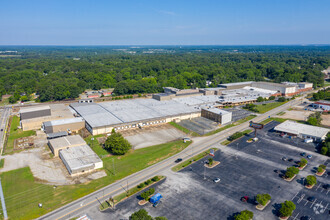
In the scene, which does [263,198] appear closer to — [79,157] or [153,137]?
[153,137]

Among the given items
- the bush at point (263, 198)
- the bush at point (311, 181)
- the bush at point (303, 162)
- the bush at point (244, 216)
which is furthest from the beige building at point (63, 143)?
the bush at point (303, 162)

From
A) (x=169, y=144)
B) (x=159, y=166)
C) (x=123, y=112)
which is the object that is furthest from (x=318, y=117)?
(x=123, y=112)

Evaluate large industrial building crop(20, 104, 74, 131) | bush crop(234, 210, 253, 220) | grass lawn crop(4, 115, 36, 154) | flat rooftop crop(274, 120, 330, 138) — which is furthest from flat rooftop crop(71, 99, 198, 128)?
bush crop(234, 210, 253, 220)

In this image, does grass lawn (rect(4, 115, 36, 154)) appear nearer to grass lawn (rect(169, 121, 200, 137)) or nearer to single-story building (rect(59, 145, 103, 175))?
single-story building (rect(59, 145, 103, 175))

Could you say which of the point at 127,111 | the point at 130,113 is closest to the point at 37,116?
the point at 127,111

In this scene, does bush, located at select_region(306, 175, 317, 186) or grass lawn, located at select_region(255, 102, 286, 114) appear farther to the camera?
grass lawn, located at select_region(255, 102, 286, 114)

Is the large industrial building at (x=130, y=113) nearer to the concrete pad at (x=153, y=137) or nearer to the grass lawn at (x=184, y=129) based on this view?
the grass lawn at (x=184, y=129)
